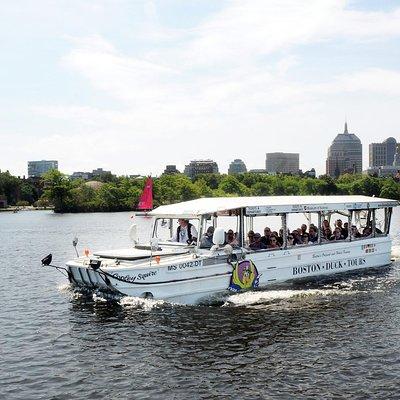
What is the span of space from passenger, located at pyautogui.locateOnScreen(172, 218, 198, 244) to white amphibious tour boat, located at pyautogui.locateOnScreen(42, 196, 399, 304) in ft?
1.12

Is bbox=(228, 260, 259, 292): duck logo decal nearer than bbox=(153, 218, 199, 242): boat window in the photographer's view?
Yes

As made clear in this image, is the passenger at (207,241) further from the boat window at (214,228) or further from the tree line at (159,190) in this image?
the tree line at (159,190)

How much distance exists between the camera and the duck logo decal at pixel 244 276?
72.5 feet

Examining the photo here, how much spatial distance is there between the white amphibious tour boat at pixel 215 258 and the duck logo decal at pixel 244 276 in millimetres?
37

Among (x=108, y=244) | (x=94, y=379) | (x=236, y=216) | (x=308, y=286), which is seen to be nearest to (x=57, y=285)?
(x=236, y=216)

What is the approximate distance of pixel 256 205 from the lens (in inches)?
933

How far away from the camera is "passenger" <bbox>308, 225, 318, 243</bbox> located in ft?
88.2

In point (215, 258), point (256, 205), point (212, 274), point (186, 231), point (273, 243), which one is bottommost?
point (212, 274)

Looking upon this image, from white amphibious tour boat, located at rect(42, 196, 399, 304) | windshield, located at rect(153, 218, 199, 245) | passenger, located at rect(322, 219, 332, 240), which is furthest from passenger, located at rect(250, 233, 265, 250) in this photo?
passenger, located at rect(322, 219, 332, 240)

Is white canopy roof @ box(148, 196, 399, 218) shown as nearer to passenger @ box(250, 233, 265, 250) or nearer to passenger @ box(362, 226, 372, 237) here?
passenger @ box(250, 233, 265, 250)

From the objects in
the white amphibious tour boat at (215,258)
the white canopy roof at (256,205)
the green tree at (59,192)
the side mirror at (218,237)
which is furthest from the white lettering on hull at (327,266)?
the green tree at (59,192)

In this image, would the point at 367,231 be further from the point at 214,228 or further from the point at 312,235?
the point at 214,228

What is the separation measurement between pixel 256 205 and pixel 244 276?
9.67 feet

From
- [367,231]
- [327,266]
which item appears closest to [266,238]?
[327,266]
